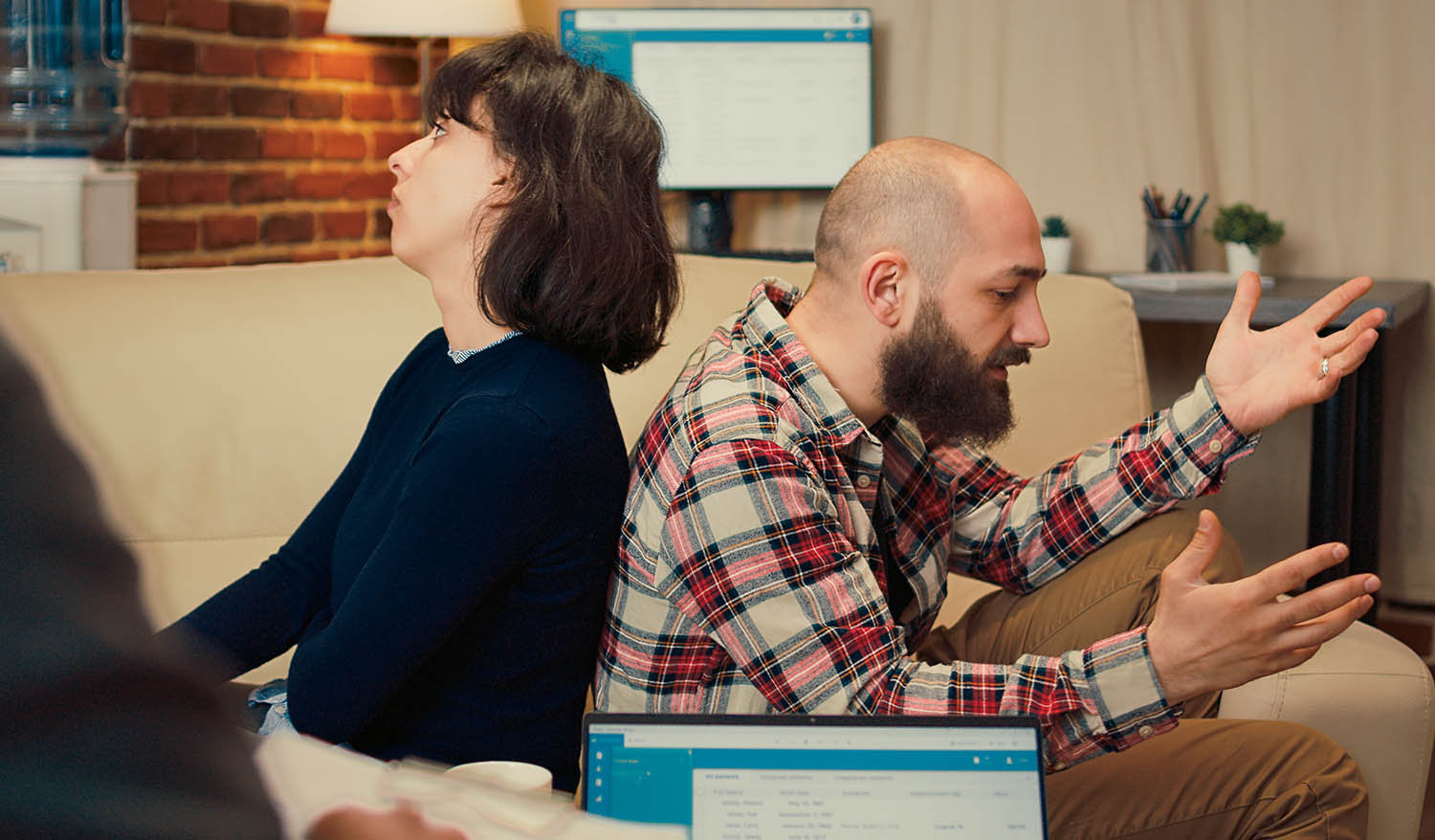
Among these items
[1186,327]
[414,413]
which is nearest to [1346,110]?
[1186,327]

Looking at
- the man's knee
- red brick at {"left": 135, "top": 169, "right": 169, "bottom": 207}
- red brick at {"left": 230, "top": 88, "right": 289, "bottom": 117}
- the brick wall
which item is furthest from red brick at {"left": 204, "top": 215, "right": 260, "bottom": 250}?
the man's knee

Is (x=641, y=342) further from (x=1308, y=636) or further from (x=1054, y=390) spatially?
(x=1054, y=390)

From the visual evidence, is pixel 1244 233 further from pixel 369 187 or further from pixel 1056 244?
pixel 369 187

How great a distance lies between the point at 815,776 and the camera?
3.05 ft

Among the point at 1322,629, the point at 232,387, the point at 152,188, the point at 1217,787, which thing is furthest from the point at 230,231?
the point at 1322,629

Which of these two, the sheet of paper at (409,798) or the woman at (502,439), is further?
the woman at (502,439)

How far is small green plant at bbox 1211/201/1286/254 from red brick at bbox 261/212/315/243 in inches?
80.9

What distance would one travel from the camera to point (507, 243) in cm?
113

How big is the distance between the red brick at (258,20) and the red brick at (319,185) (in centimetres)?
31

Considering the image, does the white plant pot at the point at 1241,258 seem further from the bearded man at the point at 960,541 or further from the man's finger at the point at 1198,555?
the man's finger at the point at 1198,555

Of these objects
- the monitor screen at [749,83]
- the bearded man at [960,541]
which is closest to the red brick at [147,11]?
the monitor screen at [749,83]

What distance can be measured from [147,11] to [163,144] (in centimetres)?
25

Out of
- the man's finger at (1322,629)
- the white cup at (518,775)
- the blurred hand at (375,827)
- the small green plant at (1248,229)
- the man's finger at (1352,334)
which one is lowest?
the white cup at (518,775)

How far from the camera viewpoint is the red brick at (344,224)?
312cm
